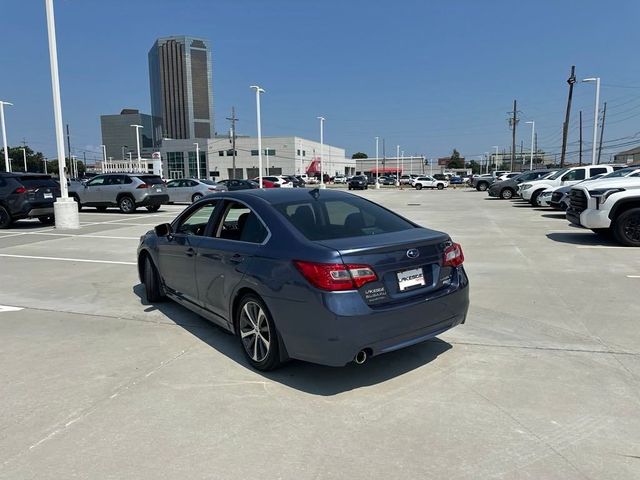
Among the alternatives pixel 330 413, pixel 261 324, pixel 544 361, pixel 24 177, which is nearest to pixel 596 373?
pixel 544 361

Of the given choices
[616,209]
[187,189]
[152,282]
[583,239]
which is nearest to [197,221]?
[152,282]

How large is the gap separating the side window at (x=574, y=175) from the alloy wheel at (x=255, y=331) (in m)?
21.3

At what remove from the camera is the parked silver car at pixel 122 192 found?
21.2 m

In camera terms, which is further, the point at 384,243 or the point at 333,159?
the point at 333,159

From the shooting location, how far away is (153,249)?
20.5 feet

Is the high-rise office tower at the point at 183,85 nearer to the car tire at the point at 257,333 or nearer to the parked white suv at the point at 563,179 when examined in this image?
the parked white suv at the point at 563,179

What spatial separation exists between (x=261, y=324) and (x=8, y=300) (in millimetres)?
4753

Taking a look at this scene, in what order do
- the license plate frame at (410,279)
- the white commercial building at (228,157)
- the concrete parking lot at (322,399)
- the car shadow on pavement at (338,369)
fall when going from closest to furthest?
the concrete parking lot at (322,399)
the license plate frame at (410,279)
the car shadow on pavement at (338,369)
the white commercial building at (228,157)

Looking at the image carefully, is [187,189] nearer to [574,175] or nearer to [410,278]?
[574,175]

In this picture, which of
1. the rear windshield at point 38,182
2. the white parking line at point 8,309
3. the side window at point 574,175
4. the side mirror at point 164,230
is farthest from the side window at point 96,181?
the side window at point 574,175

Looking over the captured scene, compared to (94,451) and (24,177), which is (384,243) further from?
(24,177)

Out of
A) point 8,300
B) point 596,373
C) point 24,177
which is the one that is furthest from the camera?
point 24,177

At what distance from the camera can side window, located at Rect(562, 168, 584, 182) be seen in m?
21.7

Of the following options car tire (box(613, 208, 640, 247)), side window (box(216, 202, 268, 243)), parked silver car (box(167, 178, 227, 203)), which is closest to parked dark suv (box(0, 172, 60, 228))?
parked silver car (box(167, 178, 227, 203))
